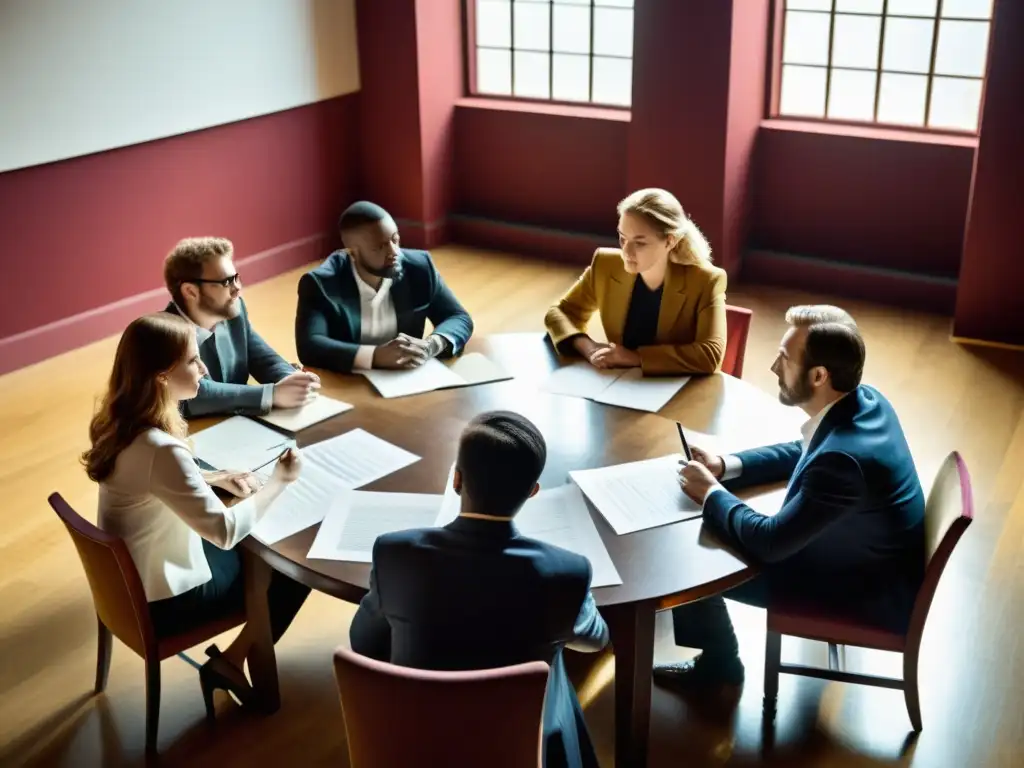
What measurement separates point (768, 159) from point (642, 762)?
14.3ft

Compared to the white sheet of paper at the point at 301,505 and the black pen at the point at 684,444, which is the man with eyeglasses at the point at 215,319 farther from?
the black pen at the point at 684,444

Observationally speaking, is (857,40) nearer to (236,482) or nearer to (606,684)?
(606,684)

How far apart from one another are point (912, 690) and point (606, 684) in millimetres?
806

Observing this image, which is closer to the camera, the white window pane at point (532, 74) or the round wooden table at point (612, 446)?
the round wooden table at point (612, 446)

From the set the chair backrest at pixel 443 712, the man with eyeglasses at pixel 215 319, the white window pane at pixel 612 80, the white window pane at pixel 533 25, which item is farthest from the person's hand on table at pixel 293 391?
the white window pane at pixel 533 25

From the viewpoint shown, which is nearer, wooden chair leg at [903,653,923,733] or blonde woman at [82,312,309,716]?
blonde woman at [82,312,309,716]

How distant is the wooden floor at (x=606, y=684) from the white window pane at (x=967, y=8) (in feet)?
7.43

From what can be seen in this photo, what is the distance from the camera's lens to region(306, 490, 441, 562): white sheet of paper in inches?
101

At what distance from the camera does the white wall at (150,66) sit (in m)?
5.18

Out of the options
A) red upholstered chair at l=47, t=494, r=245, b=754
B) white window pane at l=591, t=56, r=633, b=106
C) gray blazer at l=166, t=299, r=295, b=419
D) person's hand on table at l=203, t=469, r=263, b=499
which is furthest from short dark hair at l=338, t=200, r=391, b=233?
white window pane at l=591, t=56, r=633, b=106

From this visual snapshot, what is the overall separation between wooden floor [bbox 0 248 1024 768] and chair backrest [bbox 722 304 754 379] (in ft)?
2.64

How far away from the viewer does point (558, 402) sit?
131 inches

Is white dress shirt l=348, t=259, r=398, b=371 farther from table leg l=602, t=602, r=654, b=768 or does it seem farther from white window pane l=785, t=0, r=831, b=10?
white window pane l=785, t=0, r=831, b=10

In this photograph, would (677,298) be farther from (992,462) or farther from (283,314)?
(283,314)
